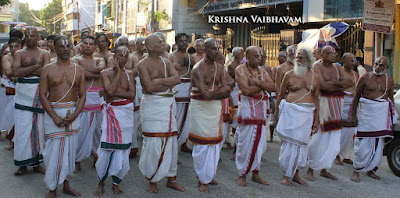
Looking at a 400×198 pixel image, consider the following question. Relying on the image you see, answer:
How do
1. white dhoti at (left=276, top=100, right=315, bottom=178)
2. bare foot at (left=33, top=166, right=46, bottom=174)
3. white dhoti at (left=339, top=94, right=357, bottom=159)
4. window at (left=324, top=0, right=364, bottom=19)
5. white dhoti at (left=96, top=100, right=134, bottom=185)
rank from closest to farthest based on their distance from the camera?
white dhoti at (left=96, top=100, right=134, bottom=185) → white dhoti at (left=276, top=100, right=315, bottom=178) → bare foot at (left=33, top=166, right=46, bottom=174) → white dhoti at (left=339, top=94, right=357, bottom=159) → window at (left=324, top=0, right=364, bottom=19)

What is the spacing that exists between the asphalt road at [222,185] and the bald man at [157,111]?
0.39m

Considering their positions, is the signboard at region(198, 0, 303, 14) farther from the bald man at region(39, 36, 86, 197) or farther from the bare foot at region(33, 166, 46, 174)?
the bald man at region(39, 36, 86, 197)

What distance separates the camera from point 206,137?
233 inches

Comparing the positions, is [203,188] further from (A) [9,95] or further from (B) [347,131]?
(A) [9,95]

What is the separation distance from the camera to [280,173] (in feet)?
23.0

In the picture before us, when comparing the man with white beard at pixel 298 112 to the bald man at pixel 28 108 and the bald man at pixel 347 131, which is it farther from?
the bald man at pixel 28 108

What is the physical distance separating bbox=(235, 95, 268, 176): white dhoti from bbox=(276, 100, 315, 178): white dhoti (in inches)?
11.0

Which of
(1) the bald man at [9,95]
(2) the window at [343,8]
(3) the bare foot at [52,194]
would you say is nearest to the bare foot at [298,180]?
(3) the bare foot at [52,194]

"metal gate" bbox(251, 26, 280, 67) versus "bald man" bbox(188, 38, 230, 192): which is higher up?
"metal gate" bbox(251, 26, 280, 67)

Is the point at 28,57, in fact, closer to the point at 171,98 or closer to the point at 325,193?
the point at 171,98

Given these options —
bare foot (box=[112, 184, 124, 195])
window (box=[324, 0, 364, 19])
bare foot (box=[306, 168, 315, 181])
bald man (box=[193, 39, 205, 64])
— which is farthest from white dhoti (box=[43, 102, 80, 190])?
window (box=[324, 0, 364, 19])

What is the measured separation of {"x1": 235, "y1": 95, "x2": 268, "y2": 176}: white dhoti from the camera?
6.24 m

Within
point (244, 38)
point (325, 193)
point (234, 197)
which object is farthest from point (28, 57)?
point (244, 38)

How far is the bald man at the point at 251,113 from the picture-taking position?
20.4ft
